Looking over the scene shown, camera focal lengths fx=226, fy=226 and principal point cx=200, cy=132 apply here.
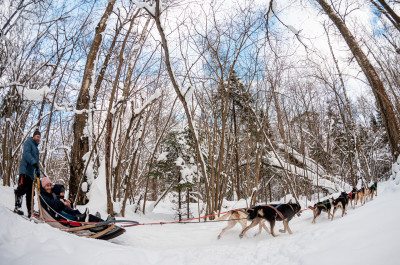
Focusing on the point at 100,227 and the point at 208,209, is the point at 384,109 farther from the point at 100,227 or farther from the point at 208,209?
the point at 100,227

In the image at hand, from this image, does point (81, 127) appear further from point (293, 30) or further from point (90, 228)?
point (293, 30)

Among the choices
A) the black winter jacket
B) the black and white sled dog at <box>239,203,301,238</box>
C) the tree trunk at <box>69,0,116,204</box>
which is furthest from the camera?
the tree trunk at <box>69,0,116,204</box>

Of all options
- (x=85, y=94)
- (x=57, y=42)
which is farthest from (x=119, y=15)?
(x=57, y=42)

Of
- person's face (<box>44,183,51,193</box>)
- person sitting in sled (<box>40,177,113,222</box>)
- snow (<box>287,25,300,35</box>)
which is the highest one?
snow (<box>287,25,300,35</box>)

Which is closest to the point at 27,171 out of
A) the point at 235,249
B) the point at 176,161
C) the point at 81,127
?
the point at 81,127

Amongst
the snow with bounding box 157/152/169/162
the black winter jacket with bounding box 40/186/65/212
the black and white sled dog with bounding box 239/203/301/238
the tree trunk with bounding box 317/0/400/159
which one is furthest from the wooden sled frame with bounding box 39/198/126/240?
the tree trunk with bounding box 317/0/400/159

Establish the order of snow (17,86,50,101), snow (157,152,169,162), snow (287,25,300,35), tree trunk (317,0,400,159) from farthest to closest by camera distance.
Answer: snow (157,152,169,162) < snow (17,86,50,101) < snow (287,25,300,35) < tree trunk (317,0,400,159)

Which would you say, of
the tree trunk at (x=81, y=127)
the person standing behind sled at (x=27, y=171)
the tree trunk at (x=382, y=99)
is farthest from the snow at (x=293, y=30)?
the person standing behind sled at (x=27, y=171)

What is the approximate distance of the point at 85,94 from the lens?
27.3 feet

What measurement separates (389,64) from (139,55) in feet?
41.7

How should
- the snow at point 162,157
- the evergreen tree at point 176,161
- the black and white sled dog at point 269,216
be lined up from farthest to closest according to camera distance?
the snow at point 162,157 → the evergreen tree at point 176,161 → the black and white sled dog at point 269,216

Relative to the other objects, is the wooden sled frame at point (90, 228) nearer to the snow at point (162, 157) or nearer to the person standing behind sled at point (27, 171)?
the person standing behind sled at point (27, 171)

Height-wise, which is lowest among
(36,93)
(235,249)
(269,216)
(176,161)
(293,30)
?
(235,249)

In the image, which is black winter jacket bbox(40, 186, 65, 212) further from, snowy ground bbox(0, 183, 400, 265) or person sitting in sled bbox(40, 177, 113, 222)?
snowy ground bbox(0, 183, 400, 265)
